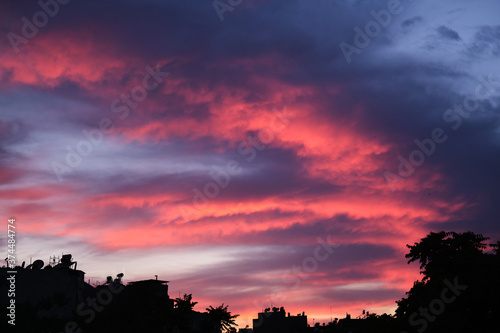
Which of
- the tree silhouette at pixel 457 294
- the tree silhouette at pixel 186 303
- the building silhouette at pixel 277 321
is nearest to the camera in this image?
the tree silhouette at pixel 457 294

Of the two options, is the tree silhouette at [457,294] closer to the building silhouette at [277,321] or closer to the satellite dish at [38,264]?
the satellite dish at [38,264]

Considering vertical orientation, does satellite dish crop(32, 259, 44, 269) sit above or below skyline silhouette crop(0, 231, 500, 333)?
above

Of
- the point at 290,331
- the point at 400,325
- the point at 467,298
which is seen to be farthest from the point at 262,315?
the point at 467,298

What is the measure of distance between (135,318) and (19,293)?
Result: 3049 cm

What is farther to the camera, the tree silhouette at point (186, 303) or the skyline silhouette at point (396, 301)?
the tree silhouette at point (186, 303)

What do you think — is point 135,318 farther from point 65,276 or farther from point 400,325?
point 65,276

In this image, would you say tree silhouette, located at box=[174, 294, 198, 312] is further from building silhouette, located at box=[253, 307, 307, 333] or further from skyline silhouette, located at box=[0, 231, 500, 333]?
building silhouette, located at box=[253, 307, 307, 333]

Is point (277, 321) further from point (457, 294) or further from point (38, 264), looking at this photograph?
point (457, 294)

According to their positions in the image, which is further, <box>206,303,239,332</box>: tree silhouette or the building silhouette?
the building silhouette

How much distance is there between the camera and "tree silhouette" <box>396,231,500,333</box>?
3597 centimetres

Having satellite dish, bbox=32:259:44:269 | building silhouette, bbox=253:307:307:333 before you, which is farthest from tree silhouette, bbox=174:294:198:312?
building silhouette, bbox=253:307:307:333

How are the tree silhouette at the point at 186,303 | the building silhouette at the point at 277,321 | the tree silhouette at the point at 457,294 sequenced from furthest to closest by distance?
the building silhouette at the point at 277,321
the tree silhouette at the point at 186,303
the tree silhouette at the point at 457,294

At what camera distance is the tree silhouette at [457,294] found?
1416 inches

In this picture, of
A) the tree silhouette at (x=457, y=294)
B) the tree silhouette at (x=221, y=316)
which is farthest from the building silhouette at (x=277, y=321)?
the tree silhouette at (x=457, y=294)
